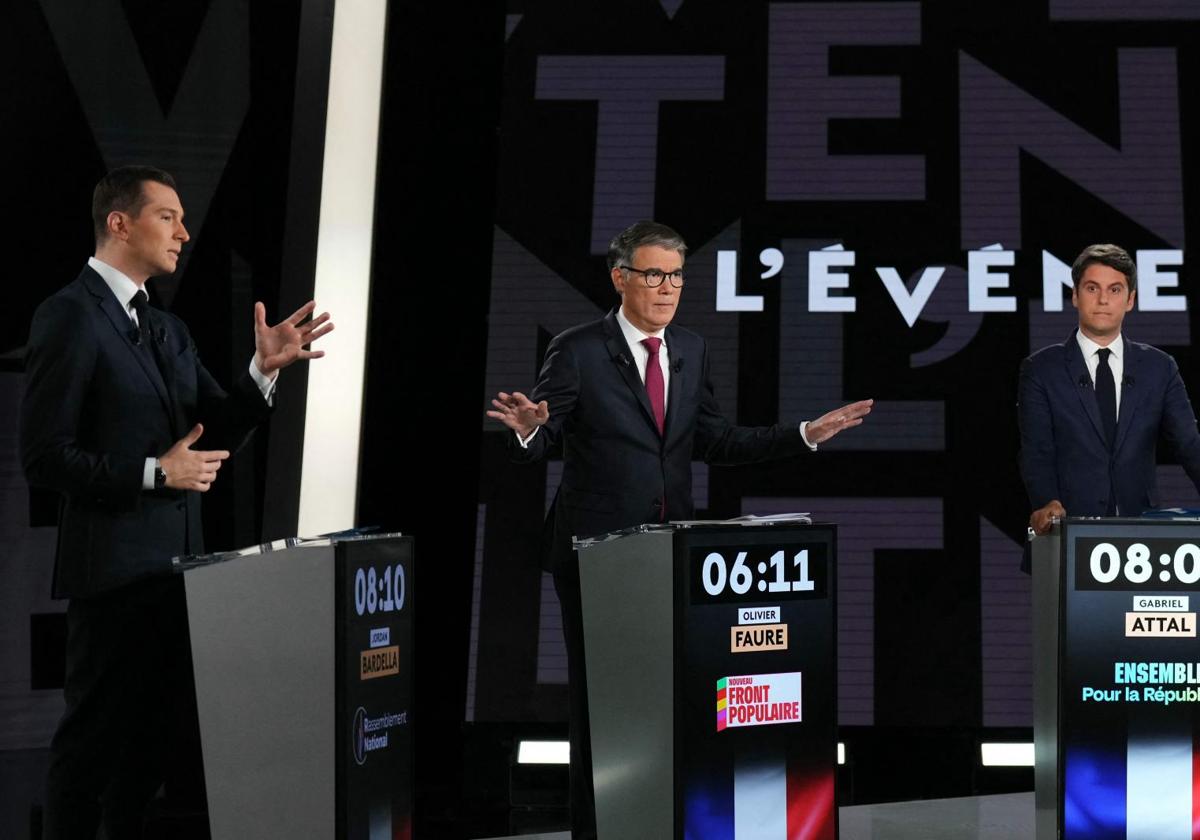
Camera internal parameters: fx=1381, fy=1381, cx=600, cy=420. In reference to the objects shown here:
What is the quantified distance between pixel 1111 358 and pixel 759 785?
1756mm

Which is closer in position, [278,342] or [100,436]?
[100,436]

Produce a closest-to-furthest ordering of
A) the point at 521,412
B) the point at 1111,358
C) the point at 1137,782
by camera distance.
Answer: the point at 1137,782 < the point at 521,412 < the point at 1111,358

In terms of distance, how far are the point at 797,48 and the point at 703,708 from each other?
3088 mm

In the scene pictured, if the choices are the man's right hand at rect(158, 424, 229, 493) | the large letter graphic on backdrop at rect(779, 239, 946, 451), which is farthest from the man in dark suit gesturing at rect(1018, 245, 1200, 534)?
the man's right hand at rect(158, 424, 229, 493)

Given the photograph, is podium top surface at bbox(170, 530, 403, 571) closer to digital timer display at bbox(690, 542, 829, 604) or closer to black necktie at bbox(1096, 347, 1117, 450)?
digital timer display at bbox(690, 542, 829, 604)

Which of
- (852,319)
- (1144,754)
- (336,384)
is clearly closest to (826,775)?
(1144,754)

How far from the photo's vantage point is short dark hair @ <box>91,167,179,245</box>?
3100mm

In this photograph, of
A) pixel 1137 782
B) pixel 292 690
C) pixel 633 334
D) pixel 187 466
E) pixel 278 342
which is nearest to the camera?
pixel 292 690

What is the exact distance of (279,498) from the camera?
502cm

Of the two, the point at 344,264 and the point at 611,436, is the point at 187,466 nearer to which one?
the point at 611,436

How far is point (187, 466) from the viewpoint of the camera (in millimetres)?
2906

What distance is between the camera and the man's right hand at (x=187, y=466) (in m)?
2.90

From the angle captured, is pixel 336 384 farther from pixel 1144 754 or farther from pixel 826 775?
pixel 1144 754

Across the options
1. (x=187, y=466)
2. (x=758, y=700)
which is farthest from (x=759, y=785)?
(x=187, y=466)
